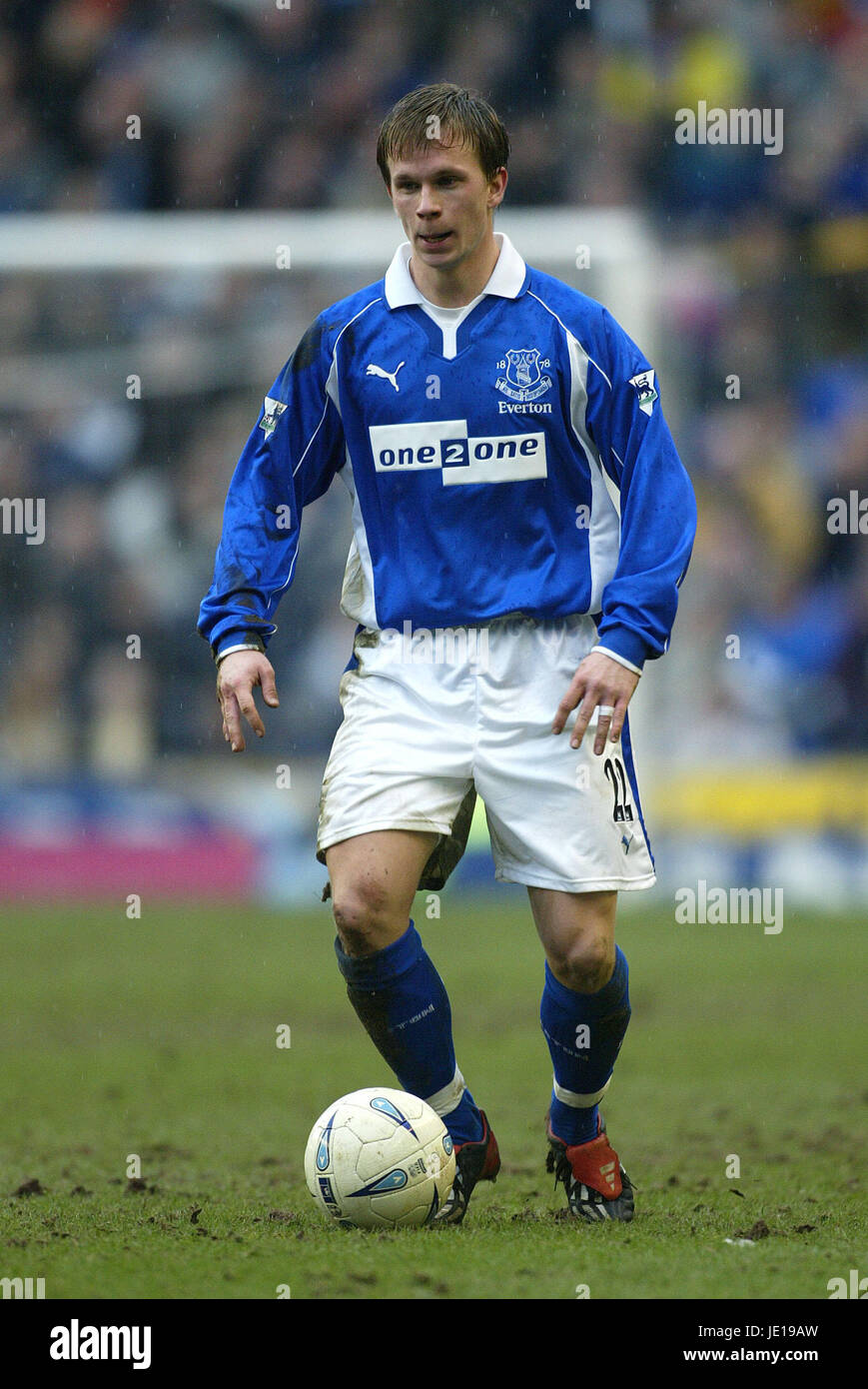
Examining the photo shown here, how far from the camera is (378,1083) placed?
627cm

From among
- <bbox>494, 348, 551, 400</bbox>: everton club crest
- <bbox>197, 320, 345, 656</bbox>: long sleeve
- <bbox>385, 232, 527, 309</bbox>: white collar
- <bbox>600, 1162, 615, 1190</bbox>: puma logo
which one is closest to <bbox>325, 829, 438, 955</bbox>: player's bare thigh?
<bbox>197, 320, 345, 656</bbox>: long sleeve

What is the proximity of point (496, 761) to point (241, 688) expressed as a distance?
570 mm

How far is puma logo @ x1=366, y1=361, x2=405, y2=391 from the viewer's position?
14.0ft

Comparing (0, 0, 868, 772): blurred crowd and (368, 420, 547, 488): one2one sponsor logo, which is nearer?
(368, 420, 547, 488): one2one sponsor logo

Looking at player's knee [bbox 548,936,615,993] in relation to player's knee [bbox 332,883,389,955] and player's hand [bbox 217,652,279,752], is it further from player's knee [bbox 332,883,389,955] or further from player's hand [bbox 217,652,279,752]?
player's hand [bbox 217,652,279,752]

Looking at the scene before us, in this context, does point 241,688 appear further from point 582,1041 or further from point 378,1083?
point 378,1083

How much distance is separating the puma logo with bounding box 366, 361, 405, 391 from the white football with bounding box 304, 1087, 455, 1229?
1.56 meters

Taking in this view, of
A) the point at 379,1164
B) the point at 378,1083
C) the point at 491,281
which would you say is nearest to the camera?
the point at 379,1164

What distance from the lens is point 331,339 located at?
14.2 ft

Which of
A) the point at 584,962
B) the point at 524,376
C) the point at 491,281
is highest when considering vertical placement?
the point at 491,281

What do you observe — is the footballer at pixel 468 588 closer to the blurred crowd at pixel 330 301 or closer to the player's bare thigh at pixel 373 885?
the player's bare thigh at pixel 373 885

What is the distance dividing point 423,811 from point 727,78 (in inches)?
476

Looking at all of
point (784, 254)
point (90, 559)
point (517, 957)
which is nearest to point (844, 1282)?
point (517, 957)

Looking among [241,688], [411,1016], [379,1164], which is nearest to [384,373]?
[241,688]
